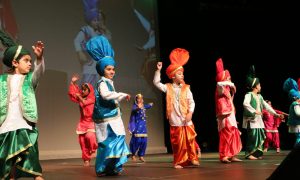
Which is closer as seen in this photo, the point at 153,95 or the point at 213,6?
the point at 153,95

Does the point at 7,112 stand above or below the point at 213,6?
below

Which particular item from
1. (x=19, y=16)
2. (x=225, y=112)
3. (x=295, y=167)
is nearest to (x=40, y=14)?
(x=19, y=16)

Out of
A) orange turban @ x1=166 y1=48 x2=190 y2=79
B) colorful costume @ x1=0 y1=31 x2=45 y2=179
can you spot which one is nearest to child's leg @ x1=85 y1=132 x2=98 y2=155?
orange turban @ x1=166 y1=48 x2=190 y2=79

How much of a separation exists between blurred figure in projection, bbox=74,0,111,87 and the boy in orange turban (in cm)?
409

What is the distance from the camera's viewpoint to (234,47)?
12.4 meters

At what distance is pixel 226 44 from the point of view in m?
12.4

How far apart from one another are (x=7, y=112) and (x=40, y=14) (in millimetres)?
5933

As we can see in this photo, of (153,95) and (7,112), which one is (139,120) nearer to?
(153,95)

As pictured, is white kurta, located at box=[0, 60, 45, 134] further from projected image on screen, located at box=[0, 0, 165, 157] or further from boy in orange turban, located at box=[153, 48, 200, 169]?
projected image on screen, located at box=[0, 0, 165, 157]

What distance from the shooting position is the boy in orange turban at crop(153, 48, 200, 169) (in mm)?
5654

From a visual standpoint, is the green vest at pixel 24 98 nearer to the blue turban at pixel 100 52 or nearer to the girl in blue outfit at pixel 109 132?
the girl in blue outfit at pixel 109 132

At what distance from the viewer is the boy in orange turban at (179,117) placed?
18.5ft

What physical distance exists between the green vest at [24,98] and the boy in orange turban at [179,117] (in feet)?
6.58

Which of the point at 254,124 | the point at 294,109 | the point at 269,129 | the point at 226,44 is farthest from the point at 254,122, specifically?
the point at 226,44
